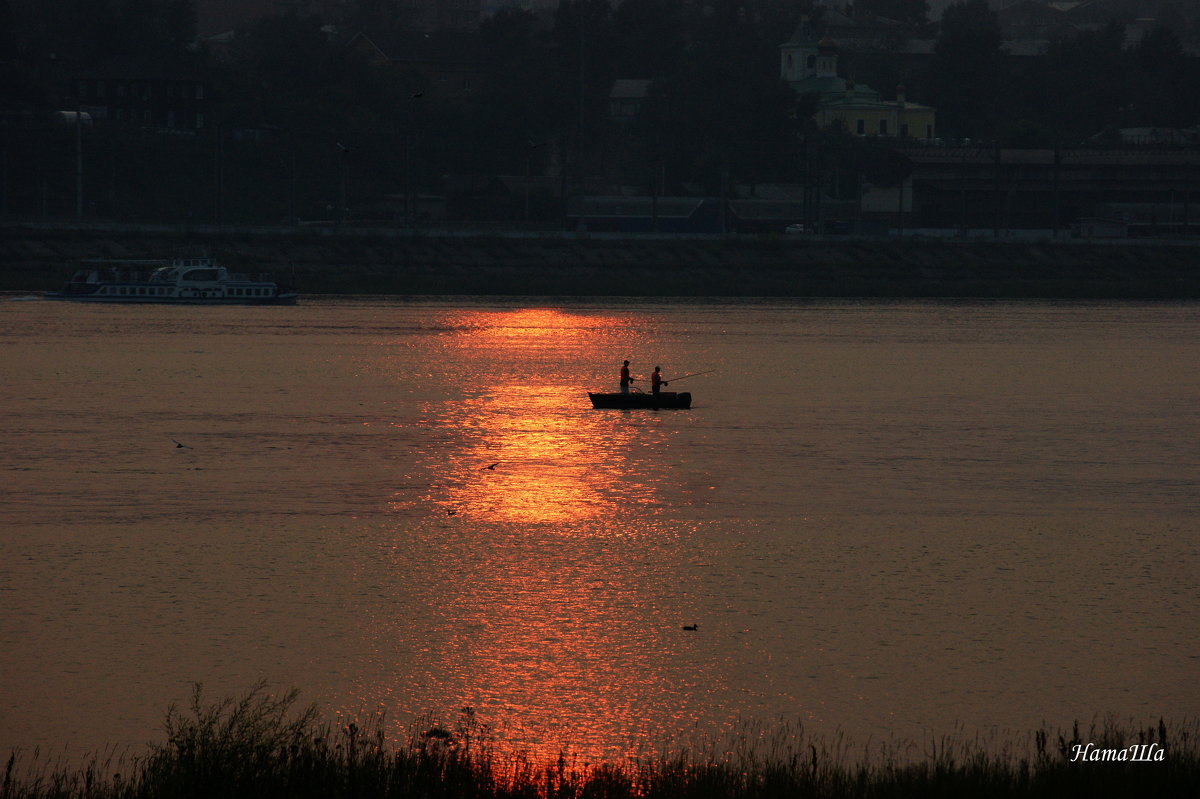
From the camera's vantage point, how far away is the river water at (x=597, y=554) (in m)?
23.6

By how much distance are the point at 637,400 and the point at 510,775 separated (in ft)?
122

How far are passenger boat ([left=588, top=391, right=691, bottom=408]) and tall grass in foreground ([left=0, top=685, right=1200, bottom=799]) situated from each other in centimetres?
3551

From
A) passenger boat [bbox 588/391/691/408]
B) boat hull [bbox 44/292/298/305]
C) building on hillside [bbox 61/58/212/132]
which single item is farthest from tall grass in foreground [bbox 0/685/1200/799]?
building on hillside [bbox 61/58/212/132]

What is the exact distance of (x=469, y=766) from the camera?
1838 cm

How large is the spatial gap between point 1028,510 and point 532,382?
3345cm

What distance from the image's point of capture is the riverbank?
130500mm

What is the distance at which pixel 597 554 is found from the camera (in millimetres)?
32844

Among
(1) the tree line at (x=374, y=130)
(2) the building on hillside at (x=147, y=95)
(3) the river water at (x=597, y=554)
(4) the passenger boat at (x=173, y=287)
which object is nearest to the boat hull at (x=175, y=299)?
(4) the passenger boat at (x=173, y=287)

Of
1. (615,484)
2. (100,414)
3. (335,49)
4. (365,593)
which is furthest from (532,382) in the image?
(335,49)

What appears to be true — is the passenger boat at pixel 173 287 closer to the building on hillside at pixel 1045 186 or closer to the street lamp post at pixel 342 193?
the street lamp post at pixel 342 193

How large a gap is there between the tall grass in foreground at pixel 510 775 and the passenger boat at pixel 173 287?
99140 millimetres

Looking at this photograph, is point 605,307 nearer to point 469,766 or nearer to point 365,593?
point 365,593

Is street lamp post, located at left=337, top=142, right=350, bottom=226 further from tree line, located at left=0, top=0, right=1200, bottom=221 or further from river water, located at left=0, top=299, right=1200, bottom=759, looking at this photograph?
river water, located at left=0, top=299, right=1200, bottom=759

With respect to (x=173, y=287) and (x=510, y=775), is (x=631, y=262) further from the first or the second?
(x=510, y=775)
